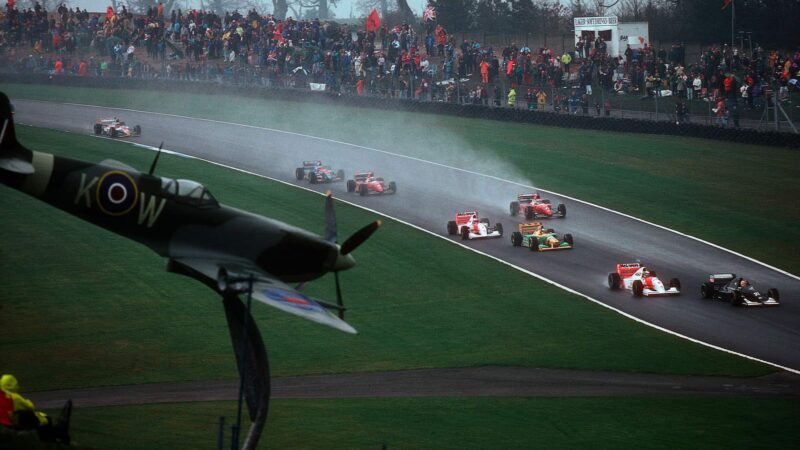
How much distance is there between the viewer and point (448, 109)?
73000mm

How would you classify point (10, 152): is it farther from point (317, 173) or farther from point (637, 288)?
point (317, 173)

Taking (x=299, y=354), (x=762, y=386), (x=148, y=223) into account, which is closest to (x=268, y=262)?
(x=148, y=223)

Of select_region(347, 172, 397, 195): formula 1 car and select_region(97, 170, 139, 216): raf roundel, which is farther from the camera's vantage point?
select_region(347, 172, 397, 195): formula 1 car

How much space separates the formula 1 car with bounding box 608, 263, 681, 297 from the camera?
135 ft

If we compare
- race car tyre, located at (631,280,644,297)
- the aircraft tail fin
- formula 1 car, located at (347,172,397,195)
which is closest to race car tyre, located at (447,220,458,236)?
formula 1 car, located at (347,172,397,195)

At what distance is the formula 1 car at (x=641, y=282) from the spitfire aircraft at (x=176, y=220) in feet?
79.9

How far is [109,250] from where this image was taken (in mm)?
46031

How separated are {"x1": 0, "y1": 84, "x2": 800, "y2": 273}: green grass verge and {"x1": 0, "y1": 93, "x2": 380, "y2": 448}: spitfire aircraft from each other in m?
30.8

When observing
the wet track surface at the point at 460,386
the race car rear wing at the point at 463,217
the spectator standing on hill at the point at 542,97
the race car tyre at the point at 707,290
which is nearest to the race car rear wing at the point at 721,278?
the race car tyre at the point at 707,290

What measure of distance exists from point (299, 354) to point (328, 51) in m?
49.8

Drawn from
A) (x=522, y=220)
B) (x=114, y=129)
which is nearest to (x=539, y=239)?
A: (x=522, y=220)

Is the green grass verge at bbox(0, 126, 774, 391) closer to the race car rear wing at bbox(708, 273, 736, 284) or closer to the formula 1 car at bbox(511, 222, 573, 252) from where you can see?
the formula 1 car at bbox(511, 222, 573, 252)

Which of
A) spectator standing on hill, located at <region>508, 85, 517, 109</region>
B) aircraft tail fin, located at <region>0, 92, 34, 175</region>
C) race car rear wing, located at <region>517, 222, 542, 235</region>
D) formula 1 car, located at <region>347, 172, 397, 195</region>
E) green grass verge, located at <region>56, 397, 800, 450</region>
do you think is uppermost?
aircraft tail fin, located at <region>0, 92, 34, 175</region>

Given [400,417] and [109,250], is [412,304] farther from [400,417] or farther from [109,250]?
[109,250]
